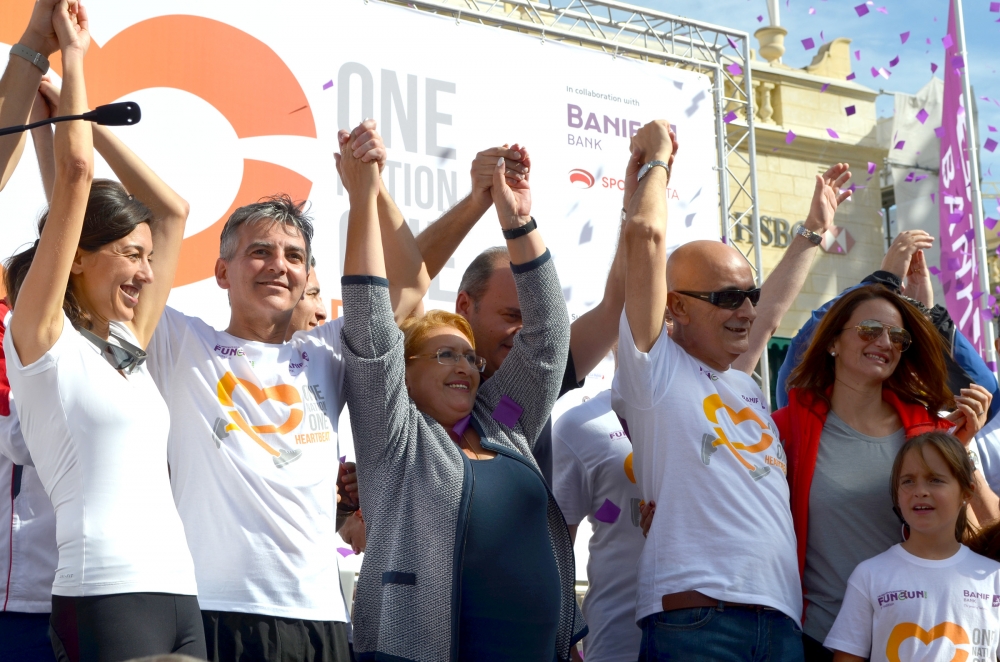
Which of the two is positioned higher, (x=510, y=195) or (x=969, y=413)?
(x=510, y=195)

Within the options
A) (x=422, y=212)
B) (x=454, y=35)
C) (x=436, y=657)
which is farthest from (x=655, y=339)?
(x=454, y=35)

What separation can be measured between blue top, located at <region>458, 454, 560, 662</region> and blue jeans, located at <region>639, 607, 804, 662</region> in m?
0.24

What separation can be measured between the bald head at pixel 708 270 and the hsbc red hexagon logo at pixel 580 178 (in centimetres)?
400

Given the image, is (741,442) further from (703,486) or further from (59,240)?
(59,240)

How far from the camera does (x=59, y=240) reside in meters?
2.00

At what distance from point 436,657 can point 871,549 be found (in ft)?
3.90

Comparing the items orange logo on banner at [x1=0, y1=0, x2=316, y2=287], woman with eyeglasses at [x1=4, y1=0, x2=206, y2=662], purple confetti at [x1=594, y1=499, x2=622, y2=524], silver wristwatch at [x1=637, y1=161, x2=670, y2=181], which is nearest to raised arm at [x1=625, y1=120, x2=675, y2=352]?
silver wristwatch at [x1=637, y1=161, x2=670, y2=181]

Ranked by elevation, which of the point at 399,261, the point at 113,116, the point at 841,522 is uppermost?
the point at 113,116

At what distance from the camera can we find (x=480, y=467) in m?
2.37

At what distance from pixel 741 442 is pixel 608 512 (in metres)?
0.55

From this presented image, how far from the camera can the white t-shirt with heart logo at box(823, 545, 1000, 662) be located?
254 centimetres

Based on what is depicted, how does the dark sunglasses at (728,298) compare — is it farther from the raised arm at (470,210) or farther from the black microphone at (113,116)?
A: the black microphone at (113,116)

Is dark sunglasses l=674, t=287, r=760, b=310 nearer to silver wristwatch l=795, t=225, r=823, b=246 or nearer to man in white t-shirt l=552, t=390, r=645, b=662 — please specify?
man in white t-shirt l=552, t=390, r=645, b=662

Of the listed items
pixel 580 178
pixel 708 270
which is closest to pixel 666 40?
pixel 580 178
